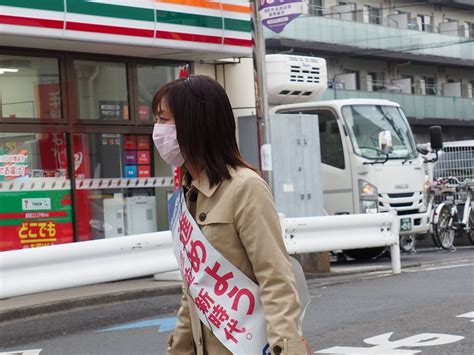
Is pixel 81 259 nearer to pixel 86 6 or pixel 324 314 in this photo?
pixel 324 314

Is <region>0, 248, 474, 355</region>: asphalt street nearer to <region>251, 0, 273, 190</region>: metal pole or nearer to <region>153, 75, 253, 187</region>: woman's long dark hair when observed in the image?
<region>251, 0, 273, 190</region>: metal pole

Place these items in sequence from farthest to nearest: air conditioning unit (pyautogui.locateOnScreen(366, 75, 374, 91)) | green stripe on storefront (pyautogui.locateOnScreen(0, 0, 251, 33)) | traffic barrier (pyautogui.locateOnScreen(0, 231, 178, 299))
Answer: air conditioning unit (pyautogui.locateOnScreen(366, 75, 374, 91)), green stripe on storefront (pyautogui.locateOnScreen(0, 0, 251, 33)), traffic barrier (pyautogui.locateOnScreen(0, 231, 178, 299))

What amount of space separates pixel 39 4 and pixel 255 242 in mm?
9234

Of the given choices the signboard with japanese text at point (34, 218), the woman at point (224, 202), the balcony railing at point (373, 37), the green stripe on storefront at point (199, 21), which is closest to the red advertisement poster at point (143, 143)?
the signboard with japanese text at point (34, 218)

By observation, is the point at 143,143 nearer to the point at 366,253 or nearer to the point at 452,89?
the point at 366,253

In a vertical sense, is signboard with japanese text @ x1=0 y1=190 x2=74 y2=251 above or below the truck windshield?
below

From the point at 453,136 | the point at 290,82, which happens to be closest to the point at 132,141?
the point at 290,82

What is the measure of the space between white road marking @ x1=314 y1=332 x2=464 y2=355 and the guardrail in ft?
9.42

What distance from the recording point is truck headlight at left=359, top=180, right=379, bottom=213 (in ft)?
51.5

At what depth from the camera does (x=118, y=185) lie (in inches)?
531

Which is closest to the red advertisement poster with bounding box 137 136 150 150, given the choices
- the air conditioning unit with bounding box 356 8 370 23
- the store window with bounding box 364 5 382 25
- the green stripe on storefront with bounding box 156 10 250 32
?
the green stripe on storefront with bounding box 156 10 250 32

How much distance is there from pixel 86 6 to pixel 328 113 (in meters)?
5.55

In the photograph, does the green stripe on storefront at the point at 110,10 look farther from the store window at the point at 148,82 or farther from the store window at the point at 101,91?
the store window at the point at 148,82

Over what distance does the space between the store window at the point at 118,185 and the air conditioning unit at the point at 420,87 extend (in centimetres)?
3580
